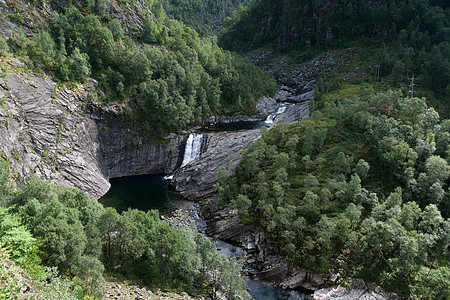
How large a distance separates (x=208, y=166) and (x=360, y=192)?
31.8 metres

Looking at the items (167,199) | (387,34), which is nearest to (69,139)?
(167,199)

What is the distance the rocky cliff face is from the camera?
162ft

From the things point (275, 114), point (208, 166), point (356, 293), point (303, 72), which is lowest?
point (356, 293)

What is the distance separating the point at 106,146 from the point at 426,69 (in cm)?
9763

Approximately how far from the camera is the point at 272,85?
410 ft

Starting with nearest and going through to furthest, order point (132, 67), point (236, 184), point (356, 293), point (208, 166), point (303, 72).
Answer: point (356, 293)
point (236, 184)
point (208, 166)
point (132, 67)
point (303, 72)

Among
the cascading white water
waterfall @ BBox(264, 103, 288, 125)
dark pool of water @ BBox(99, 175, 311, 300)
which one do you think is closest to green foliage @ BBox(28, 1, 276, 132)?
the cascading white water

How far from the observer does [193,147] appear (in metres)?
77.4

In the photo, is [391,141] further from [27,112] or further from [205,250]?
[27,112]

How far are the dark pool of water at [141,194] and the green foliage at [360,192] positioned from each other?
489 inches

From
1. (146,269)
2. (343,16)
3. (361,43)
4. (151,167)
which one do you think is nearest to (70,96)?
(151,167)

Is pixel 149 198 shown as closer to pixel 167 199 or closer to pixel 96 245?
pixel 167 199

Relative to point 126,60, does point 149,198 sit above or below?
below

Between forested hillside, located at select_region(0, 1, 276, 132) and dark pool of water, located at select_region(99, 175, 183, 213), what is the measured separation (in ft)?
47.2
